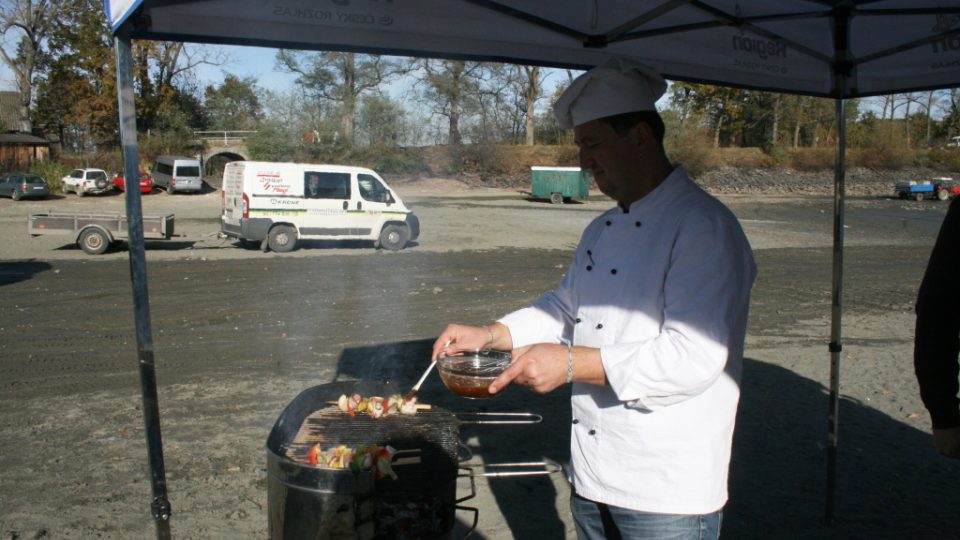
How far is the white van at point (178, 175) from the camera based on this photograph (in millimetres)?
36844

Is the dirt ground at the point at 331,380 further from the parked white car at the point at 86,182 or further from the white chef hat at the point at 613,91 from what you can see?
the parked white car at the point at 86,182

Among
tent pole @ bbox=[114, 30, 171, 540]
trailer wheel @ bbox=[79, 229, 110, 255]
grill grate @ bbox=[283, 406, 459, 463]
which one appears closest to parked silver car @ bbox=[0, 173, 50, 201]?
trailer wheel @ bbox=[79, 229, 110, 255]

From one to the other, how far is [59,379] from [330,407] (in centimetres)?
527

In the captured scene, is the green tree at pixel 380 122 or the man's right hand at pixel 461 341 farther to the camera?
the green tree at pixel 380 122

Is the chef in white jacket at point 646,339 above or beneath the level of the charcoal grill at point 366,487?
above

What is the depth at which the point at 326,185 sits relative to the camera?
17.5 meters

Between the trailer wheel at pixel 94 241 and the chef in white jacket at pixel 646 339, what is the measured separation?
1676cm

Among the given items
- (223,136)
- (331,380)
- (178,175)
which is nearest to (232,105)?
(223,136)

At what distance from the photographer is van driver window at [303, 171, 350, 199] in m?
17.3

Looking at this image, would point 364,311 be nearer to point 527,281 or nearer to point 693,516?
point 527,281

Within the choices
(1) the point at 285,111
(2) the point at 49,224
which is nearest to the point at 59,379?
(2) the point at 49,224

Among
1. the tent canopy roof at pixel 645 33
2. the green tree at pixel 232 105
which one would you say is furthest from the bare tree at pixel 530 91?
the tent canopy roof at pixel 645 33

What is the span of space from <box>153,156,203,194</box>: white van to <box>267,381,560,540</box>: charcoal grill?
37.4 meters

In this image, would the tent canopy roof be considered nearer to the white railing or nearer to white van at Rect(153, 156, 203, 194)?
white van at Rect(153, 156, 203, 194)
